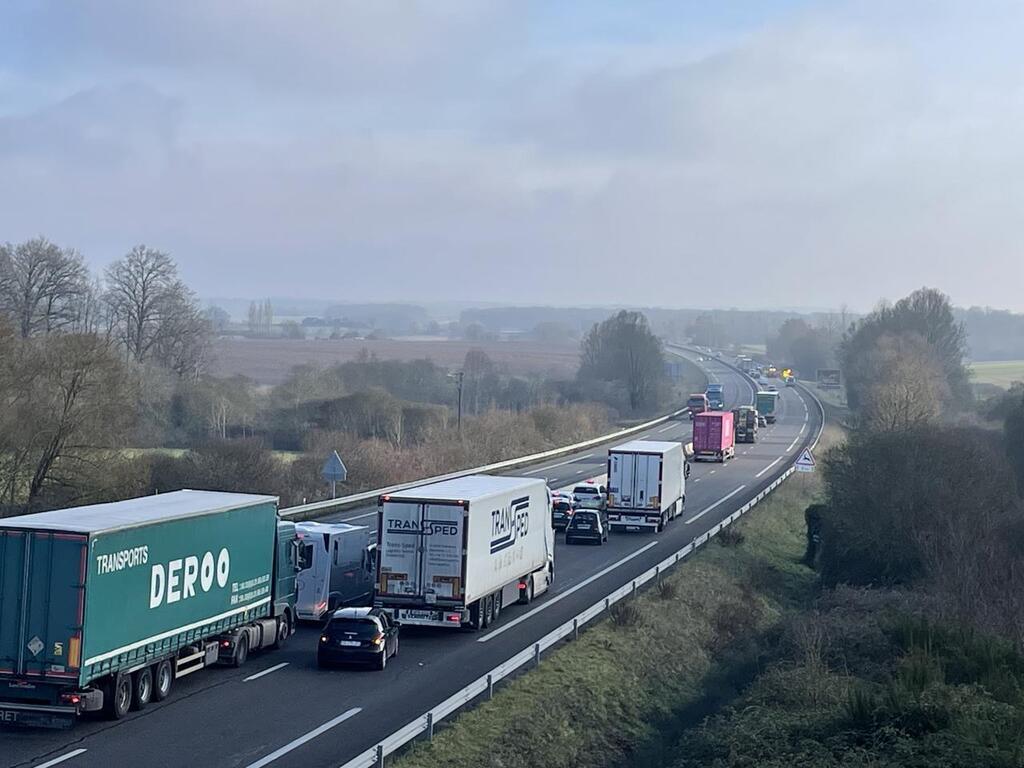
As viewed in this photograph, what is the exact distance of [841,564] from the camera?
147ft

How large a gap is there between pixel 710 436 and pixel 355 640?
184ft

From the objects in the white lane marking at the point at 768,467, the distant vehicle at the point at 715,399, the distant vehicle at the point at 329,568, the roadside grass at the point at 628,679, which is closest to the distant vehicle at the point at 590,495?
the roadside grass at the point at 628,679

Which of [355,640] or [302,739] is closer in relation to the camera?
[302,739]

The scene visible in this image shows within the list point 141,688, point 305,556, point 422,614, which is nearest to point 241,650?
point 305,556

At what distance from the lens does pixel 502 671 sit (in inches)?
909

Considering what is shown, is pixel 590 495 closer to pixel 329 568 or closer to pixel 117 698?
pixel 329 568

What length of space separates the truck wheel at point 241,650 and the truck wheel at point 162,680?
8.60ft

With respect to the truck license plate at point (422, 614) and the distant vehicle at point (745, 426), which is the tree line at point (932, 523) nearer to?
the truck license plate at point (422, 614)

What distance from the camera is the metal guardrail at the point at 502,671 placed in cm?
1734

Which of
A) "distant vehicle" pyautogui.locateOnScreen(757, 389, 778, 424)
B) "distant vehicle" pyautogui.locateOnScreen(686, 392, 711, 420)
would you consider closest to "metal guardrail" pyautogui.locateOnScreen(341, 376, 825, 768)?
"distant vehicle" pyautogui.locateOnScreen(686, 392, 711, 420)

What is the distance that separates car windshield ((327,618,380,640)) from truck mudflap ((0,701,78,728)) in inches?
264

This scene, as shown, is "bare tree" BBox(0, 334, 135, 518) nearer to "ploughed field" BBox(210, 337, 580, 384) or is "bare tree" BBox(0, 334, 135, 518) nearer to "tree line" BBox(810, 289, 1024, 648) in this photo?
"tree line" BBox(810, 289, 1024, 648)

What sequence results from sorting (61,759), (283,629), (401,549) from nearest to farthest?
(61,759) → (283,629) → (401,549)

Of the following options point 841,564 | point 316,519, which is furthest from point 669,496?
point 316,519
